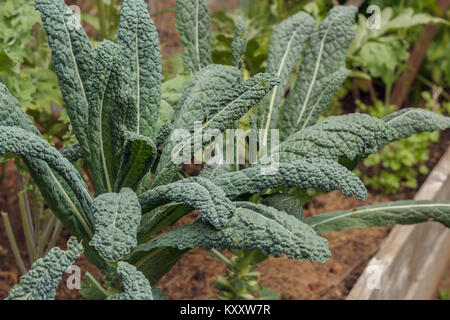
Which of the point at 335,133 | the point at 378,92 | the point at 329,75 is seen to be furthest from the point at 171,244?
the point at 378,92

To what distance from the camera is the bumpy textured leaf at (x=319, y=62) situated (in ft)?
3.89

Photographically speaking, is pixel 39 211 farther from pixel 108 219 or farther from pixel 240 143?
pixel 108 219

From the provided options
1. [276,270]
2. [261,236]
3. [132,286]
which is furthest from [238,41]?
[276,270]

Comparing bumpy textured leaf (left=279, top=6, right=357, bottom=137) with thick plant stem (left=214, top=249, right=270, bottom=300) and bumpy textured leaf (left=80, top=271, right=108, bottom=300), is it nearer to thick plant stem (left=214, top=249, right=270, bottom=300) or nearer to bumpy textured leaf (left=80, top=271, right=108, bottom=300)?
thick plant stem (left=214, top=249, right=270, bottom=300)

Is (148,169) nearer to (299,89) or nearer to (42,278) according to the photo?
(42,278)

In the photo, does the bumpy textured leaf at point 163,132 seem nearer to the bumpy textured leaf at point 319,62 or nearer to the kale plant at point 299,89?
the kale plant at point 299,89

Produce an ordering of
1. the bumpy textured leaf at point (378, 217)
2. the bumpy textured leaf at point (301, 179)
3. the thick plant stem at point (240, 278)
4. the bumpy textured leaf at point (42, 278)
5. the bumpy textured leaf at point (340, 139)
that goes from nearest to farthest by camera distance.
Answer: the bumpy textured leaf at point (42, 278) < the bumpy textured leaf at point (301, 179) < the bumpy textured leaf at point (340, 139) < the bumpy textured leaf at point (378, 217) < the thick plant stem at point (240, 278)

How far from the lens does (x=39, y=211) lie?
1399 mm

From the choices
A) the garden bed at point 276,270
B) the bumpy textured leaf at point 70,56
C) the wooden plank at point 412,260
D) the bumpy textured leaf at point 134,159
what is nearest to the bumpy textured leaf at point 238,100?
the bumpy textured leaf at point 134,159

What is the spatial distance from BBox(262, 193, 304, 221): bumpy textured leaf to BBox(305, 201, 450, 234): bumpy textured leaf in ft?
0.48

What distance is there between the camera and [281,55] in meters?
1.19

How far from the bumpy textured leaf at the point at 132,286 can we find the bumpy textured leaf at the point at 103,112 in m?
0.25

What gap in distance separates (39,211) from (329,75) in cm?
88

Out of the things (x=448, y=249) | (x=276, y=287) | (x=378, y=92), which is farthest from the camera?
(x=378, y=92)
